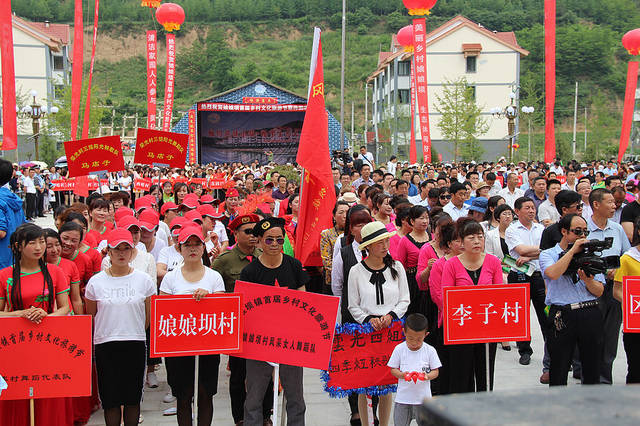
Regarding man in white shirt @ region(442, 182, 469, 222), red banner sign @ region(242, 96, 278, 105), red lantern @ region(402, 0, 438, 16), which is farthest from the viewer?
red banner sign @ region(242, 96, 278, 105)

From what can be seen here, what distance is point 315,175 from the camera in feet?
19.5

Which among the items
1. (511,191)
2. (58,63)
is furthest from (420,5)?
(58,63)

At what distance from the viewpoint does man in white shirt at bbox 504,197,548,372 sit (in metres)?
6.50

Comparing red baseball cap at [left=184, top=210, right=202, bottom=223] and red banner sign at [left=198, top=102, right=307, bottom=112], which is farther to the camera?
red banner sign at [left=198, top=102, right=307, bottom=112]

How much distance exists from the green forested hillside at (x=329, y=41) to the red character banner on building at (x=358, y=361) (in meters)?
43.5

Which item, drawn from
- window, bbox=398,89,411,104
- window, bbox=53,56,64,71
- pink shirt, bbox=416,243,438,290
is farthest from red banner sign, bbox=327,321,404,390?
window, bbox=53,56,64,71

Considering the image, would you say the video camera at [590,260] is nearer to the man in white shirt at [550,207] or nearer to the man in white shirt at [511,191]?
the man in white shirt at [550,207]

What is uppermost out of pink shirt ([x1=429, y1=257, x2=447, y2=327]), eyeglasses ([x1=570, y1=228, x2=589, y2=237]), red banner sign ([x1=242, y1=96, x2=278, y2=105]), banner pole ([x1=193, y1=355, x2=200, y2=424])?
red banner sign ([x1=242, y1=96, x2=278, y2=105])

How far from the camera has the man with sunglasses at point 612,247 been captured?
604cm

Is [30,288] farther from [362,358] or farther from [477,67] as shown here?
[477,67]

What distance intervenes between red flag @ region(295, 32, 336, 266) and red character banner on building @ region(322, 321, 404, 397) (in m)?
1.24

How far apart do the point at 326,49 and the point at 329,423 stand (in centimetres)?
9647

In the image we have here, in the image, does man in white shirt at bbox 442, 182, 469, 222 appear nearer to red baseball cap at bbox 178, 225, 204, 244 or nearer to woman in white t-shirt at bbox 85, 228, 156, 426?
red baseball cap at bbox 178, 225, 204, 244

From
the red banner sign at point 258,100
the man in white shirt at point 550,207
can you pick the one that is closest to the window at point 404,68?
the red banner sign at point 258,100
